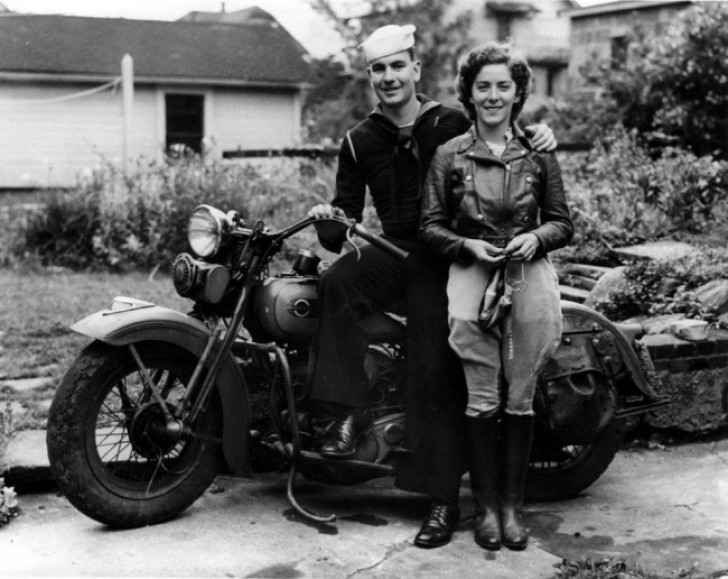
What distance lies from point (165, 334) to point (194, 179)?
23.1 feet

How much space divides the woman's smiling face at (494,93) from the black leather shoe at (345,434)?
4.18 feet

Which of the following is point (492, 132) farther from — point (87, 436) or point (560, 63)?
point (560, 63)

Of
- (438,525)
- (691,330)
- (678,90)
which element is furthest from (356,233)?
(678,90)

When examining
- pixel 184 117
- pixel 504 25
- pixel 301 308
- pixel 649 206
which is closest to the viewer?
pixel 301 308

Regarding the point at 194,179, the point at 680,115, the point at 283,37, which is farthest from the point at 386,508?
the point at 283,37

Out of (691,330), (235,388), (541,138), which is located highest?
(541,138)

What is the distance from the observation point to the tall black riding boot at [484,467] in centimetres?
422

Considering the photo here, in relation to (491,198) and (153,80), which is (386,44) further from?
(153,80)

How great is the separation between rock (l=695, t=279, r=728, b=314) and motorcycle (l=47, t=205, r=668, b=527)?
158cm

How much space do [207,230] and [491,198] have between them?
3.64 feet

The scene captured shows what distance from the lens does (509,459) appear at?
426 centimetres

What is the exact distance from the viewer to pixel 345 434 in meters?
4.38

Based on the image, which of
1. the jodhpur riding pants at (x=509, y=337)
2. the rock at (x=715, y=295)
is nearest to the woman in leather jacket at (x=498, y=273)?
the jodhpur riding pants at (x=509, y=337)

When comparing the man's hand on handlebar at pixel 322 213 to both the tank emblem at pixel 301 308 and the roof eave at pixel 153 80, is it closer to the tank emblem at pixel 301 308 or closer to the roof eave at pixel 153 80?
the tank emblem at pixel 301 308
